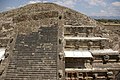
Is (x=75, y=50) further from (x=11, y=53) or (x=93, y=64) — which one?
(x=11, y=53)

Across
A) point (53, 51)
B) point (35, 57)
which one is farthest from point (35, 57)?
point (53, 51)

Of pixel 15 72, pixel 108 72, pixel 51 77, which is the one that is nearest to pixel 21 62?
pixel 15 72

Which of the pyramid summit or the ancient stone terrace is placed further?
the pyramid summit

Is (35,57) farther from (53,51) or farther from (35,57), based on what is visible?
(53,51)

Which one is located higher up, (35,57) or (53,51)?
(53,51)

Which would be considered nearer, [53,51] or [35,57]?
[35,57]

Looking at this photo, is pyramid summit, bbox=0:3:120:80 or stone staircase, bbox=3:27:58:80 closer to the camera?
stone staircase, bbox=3:27:58:80

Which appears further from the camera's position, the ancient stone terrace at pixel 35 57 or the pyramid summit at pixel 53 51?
the pyramid summit at pixel 53 51

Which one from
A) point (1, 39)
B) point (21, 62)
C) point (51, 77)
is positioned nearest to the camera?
point (51, 77)

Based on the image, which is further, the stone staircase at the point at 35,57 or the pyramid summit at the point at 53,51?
the pyramid summit at the point at 53,51

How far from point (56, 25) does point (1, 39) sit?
224 inches

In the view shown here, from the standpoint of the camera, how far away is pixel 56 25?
22328 millimetres

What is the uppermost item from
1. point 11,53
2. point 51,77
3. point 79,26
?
point 79,26

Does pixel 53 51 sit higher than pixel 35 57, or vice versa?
pixel 53 51
